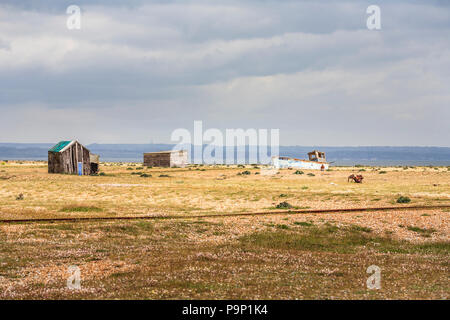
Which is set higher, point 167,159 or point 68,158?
point 68,158

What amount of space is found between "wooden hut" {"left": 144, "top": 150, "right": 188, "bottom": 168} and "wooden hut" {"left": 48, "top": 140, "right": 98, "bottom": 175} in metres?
36.6

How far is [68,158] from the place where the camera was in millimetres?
63938

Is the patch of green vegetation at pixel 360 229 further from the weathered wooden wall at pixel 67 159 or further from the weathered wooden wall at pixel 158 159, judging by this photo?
the weathered wooden wall at pixel 158 159

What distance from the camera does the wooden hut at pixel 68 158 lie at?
6325 cm

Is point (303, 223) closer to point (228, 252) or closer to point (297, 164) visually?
point (228, 252)

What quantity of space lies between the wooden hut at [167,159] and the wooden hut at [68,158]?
120 ft

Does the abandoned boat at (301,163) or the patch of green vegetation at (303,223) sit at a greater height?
the abandoned boat at (301,163)

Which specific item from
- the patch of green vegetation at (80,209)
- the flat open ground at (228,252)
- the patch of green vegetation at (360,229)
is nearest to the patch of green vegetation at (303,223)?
the flat open ground at (228,252)

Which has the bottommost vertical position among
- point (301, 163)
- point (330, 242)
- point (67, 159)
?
point (330, 242)

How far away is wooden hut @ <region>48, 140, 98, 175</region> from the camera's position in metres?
63.2

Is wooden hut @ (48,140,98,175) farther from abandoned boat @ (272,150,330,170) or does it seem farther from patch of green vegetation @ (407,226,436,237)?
patch of green vegetation @ (407,226,436,237)

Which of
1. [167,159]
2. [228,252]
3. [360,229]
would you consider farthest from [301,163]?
[228,252]

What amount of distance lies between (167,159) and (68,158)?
3998 cm
